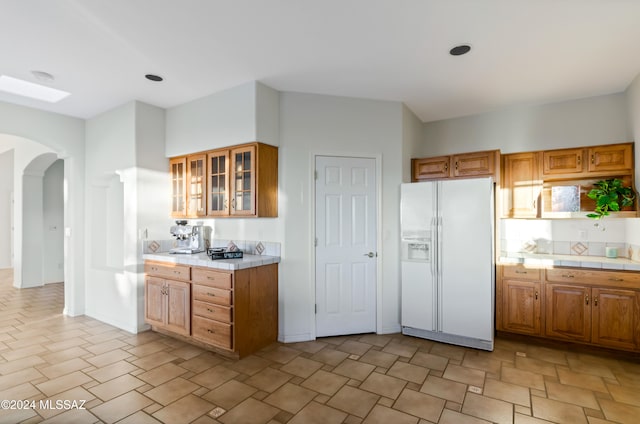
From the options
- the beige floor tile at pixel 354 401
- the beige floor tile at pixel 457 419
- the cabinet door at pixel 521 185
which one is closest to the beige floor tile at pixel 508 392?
the beige floor tile at pixel 457 419

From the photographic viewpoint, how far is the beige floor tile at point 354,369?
2.82 meters

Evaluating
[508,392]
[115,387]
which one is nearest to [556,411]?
[508,392]

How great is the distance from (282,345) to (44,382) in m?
2.08

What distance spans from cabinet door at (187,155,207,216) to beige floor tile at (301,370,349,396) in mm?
2226

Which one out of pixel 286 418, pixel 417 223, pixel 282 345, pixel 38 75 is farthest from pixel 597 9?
pixel 38 75

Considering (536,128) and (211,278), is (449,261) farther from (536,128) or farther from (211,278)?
(211,278)

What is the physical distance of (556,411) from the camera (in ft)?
7.60

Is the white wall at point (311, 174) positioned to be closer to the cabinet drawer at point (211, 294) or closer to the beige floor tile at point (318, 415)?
the cabinet drawer at point (211, 294)

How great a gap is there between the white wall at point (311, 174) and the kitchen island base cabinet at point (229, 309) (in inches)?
8.2

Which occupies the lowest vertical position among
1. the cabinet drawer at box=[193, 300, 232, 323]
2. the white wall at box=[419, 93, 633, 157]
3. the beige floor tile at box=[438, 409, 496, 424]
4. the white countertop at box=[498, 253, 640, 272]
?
the beige floor tile at box=[438, 409, 496, 424]

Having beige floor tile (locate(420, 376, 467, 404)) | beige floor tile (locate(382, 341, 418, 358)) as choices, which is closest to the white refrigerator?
beige floor tile (locate(382, 341, 418, 358))

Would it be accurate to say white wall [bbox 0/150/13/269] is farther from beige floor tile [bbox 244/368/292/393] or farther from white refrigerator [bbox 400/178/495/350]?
white refrigerator [bbox 400/178/495/350]

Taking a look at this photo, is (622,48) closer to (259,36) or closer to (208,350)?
(259,36)

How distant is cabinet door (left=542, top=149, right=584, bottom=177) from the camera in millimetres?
3625
